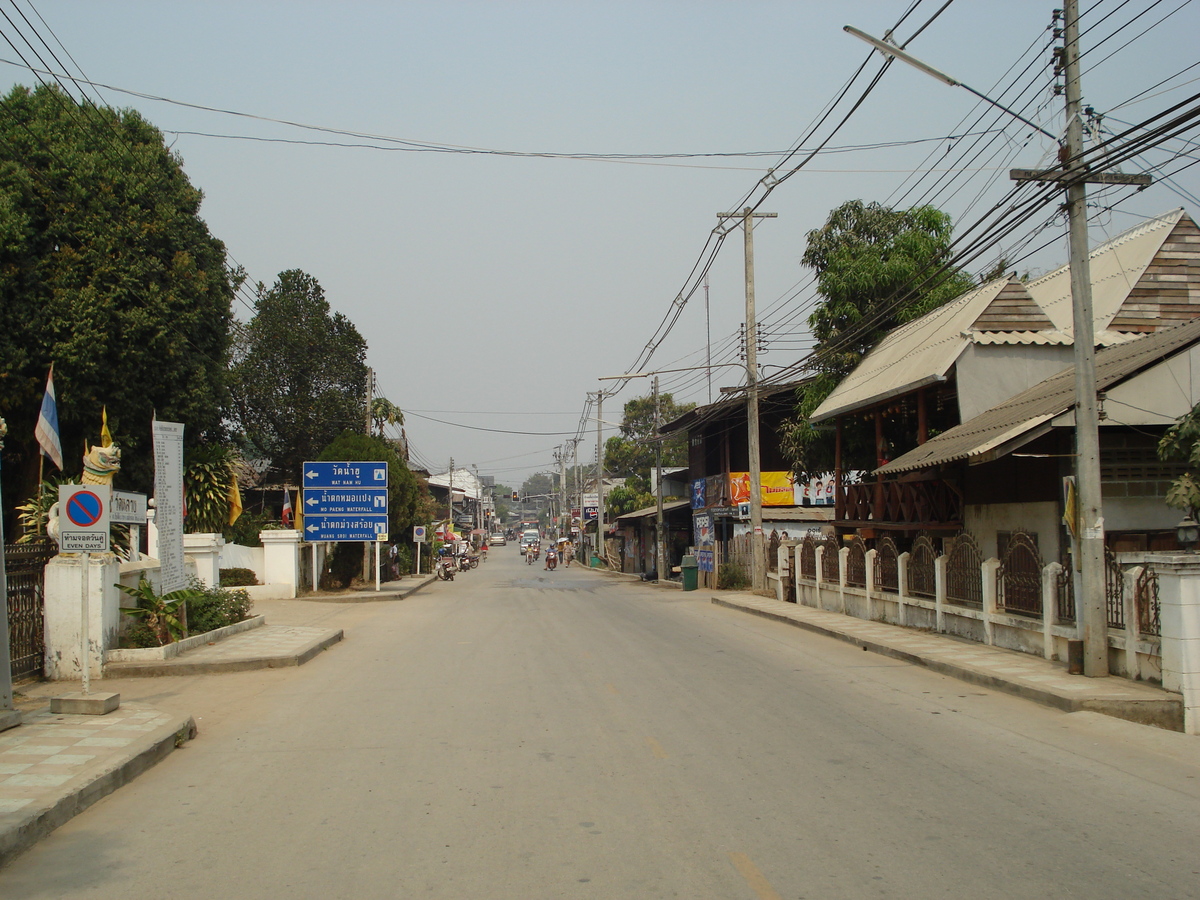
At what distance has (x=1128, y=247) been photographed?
69.5ft

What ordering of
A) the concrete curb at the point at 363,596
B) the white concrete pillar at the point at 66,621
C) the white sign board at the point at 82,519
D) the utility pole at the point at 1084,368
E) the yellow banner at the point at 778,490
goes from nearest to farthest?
the white sign board at the point at 82,519 < the utility pole at the point at 1084,368 < the white concrete pillar at the point at 66,621 < the concrete curb at the point at 363,596 < the yellow banner at the point at 778,490

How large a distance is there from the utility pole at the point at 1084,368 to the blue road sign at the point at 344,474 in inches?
992

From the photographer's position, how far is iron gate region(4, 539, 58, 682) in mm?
12031

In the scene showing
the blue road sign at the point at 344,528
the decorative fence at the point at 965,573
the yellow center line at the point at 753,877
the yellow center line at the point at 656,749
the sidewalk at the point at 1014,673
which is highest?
the blue road sign at the point at 344,528

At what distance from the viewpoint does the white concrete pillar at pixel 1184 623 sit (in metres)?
9.67

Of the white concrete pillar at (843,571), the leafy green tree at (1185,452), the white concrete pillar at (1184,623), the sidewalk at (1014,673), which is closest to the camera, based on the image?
the white concrete pillar at (1184,623)

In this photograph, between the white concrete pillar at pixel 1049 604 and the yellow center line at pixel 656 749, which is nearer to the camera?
the yellow center line at pixel 656 749

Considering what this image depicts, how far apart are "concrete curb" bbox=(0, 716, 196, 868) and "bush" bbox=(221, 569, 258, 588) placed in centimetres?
2103

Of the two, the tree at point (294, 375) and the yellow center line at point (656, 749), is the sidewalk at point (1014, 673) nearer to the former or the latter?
the yellow center line at point (656, 749)

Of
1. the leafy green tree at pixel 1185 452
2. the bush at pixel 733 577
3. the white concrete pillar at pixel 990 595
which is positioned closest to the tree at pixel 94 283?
the bush at pixel 733 577

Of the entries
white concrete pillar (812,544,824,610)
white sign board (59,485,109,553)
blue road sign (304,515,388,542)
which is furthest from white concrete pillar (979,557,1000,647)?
blue road sign (304,515,388,542)

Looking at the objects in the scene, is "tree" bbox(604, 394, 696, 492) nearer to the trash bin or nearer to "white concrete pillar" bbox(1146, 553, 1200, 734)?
the trash bin

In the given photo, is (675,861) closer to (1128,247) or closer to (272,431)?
(1128,247)

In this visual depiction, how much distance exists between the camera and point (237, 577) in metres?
29.9
